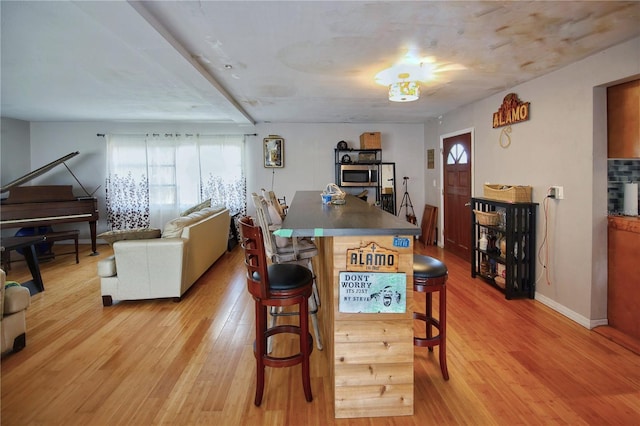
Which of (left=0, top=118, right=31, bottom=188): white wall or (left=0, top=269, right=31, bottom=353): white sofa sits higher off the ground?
(left=0, top=118, right=31, bottom=188): white wall

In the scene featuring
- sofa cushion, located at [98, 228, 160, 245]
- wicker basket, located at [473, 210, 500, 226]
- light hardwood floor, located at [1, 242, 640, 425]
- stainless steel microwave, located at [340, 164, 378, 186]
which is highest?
stainless steel microwave, located at [340, 164, 378, 186]

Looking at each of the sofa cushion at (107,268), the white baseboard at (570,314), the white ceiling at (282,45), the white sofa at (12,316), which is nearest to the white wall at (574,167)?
the white baseboard at (570,314)

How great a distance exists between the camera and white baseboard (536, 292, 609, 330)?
9.28ft

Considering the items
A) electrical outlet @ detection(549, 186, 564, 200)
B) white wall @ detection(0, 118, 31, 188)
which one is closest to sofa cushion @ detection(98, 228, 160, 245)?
white wall @ detection(0, 118, 31, 188)

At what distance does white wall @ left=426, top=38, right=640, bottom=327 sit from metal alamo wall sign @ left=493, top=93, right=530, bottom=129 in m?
0.07

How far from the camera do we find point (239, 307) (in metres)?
3.32

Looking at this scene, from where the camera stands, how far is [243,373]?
221 centimetres

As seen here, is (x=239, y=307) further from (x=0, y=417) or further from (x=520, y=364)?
(x=520, y=364)

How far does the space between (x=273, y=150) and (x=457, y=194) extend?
326 cm

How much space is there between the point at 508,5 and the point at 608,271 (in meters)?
2.28

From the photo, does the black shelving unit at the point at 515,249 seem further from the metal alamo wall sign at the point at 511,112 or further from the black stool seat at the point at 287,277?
the black stool seat at the point at 287,277

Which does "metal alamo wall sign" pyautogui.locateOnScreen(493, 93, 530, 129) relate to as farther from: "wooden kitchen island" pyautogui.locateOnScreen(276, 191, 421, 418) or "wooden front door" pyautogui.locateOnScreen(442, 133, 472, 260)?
"wooden kitchen island" pyautogui.locateOnScreen(276, 191, 421, 418)

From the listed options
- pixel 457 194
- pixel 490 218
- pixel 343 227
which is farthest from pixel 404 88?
pixel 457 194

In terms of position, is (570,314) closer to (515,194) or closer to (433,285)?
(515,194)
